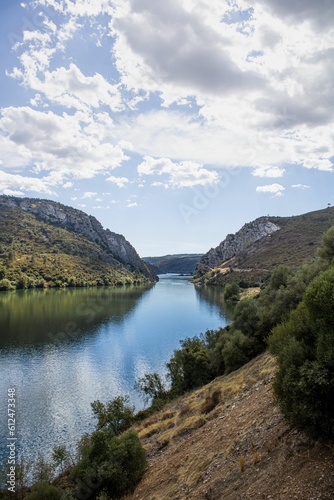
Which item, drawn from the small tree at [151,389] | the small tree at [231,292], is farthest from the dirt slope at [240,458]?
the small tree at [231,292]

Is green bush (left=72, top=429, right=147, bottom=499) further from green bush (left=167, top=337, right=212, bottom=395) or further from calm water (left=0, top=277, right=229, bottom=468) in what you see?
green bush (left=167, top=337, right=212, bottom=395)

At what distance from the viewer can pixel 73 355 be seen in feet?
195

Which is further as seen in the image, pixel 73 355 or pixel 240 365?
pixel 73 355

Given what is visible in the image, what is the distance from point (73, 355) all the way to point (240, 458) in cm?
5030

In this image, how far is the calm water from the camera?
3566cm

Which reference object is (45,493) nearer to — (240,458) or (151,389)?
(240,458)

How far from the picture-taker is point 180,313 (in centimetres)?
10875

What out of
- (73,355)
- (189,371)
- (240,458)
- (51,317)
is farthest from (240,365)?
(51,317)

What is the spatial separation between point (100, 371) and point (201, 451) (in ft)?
122

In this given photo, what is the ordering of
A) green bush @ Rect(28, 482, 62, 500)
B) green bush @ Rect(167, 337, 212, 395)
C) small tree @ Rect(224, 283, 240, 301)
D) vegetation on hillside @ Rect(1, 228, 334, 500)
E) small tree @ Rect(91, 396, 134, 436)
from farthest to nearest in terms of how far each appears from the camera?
small tree @ Rect(224, 283, 240, 301) → green bush @ Rect(167, 337, 212, 395) → small tree @ Rect(91, 396, 134, 436) → green bush @ Rect(28, 482, 62, 500) → vegetation on hillside @ Rect(1, 228, 334, 500)

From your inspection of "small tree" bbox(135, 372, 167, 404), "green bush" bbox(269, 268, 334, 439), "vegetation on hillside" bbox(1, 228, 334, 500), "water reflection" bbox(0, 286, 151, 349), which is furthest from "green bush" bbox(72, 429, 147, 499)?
"water reflection" bbox(0, 286, 151, 349)

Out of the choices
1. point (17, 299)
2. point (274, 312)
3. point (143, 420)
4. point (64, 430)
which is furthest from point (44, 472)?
point (17, 299)

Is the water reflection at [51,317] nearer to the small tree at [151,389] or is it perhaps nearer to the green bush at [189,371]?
the small tree at [151,389]

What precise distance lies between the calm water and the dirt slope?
48.9 ft
